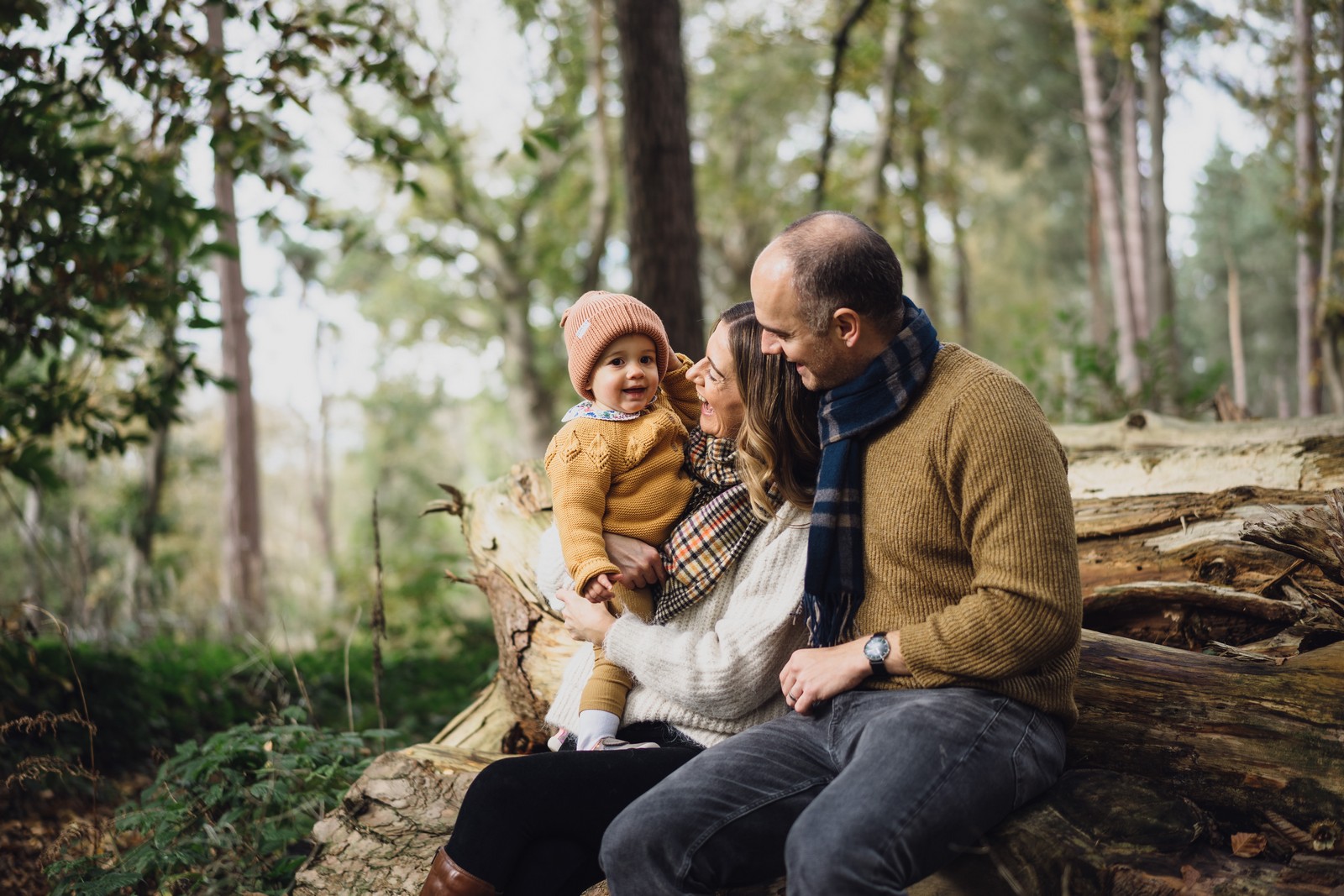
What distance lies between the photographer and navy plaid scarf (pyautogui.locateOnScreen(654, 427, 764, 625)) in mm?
2977

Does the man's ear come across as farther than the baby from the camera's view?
No

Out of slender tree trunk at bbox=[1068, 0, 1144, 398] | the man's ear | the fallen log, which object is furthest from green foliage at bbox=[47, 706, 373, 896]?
slender tree trunk at bbox=[1068, 0, 1144, 398]

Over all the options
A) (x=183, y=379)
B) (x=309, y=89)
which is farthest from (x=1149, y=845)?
(x=183, y=379)

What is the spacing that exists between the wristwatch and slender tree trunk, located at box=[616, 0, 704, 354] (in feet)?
12.8

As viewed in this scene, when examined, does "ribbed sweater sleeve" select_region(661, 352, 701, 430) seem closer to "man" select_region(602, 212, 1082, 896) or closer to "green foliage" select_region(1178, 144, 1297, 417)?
"man" select_region(602, 212, 1082, 896)

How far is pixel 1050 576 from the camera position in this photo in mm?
2311

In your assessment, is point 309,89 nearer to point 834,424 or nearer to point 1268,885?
point 834,424

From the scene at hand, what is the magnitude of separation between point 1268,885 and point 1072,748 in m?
0.71

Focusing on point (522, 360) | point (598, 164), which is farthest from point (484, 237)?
point (598, 164)

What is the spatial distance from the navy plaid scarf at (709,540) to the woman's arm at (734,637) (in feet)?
0.17

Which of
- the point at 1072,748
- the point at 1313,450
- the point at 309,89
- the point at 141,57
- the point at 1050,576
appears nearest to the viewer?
the point at 1050,576

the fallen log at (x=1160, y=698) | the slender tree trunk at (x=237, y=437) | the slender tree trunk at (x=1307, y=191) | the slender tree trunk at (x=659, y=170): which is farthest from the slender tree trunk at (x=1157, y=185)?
the slender tree trunk at (x=237, y=437)

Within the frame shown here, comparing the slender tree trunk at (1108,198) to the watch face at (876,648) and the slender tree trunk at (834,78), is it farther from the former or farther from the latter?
the watch face at (876,648)

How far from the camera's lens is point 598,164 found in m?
14.0
